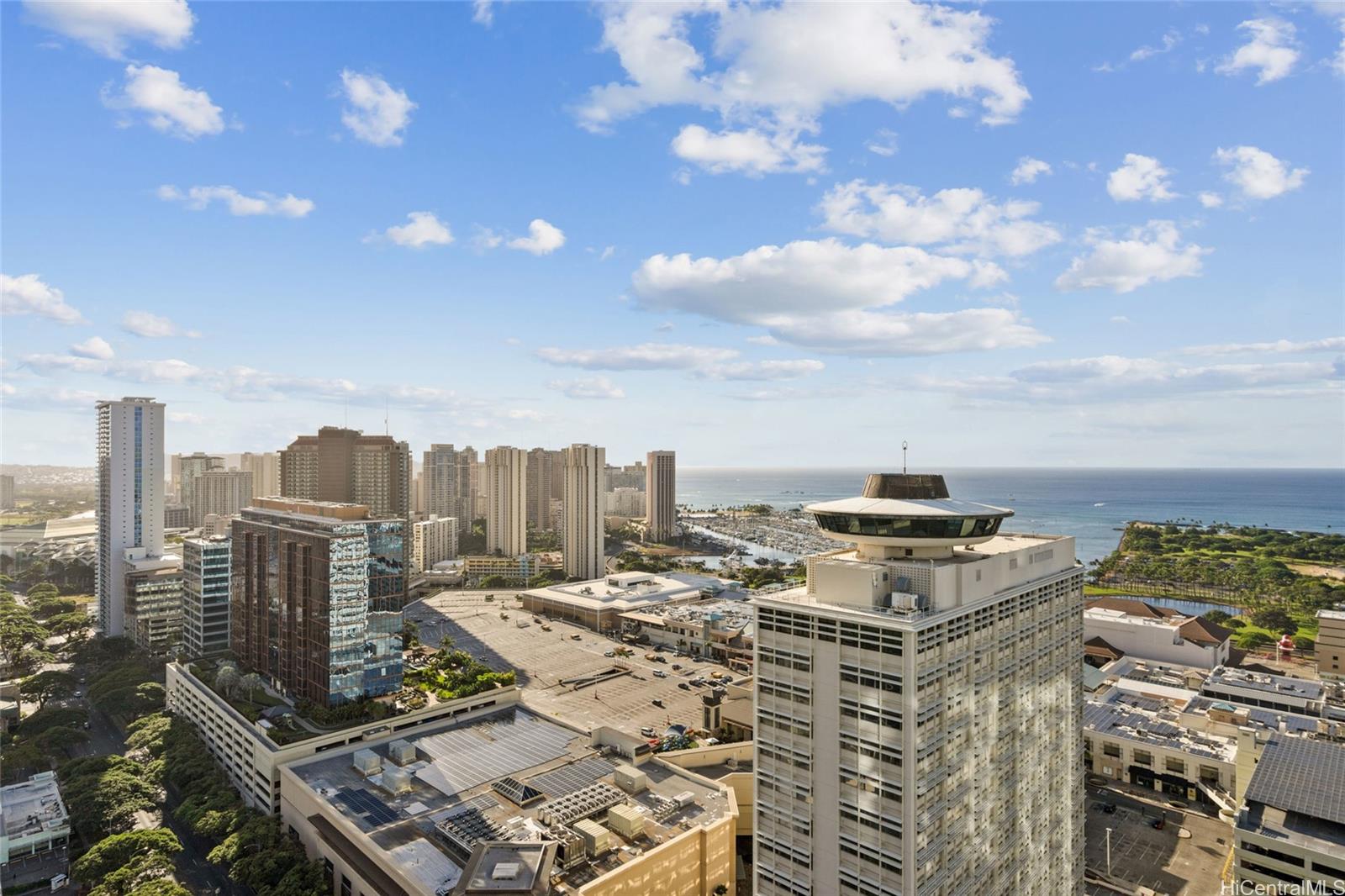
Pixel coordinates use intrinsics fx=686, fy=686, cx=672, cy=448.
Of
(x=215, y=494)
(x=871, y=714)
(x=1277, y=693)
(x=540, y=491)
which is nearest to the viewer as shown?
(x=871, y=714)

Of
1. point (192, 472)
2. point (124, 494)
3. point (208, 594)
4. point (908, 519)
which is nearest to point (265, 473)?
point (192, 472)

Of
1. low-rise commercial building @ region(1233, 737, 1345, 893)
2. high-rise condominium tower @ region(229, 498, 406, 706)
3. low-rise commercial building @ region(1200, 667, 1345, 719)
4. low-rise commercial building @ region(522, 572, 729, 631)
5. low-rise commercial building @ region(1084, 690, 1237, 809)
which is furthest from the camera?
low-rise commercial building @ region(522, 572, 729, 631)

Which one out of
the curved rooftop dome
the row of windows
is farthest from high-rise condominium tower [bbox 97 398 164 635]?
the row of windows

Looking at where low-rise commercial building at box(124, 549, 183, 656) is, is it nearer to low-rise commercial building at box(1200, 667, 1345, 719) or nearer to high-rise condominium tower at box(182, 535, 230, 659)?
high-rise condominium tower at box(182, 535, 230, 659)

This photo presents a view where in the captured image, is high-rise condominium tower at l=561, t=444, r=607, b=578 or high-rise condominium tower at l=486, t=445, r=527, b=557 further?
high-rise condominium tower at l=486, t=445, r=527, b=557

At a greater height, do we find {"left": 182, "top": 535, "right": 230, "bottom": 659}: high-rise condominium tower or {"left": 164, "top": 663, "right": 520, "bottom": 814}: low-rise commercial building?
{"left": 182, "top": 535, "right": 230, "bottom": 659}: high-rise condominium tower

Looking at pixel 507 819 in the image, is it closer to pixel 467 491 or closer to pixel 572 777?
pixel 572 777

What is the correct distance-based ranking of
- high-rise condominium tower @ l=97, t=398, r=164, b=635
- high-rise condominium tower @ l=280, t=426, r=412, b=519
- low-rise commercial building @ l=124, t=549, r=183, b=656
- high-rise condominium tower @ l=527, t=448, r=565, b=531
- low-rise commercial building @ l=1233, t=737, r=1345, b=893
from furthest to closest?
high-rise condominium tower @ l=527, t=448, r=565, b=531, high-rise condominium tower @ l=280, t=426, r=412, b=519, high-rise condominium tower @ l=97, t=398, r=164, b=635, low-rise commercial building @ l=124, t=549, r=183, b=656, low-rise commercial building @ l=1233, t=737, r=1345, b=893
